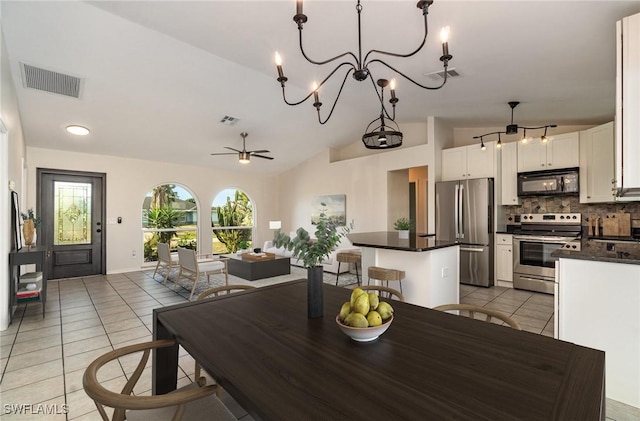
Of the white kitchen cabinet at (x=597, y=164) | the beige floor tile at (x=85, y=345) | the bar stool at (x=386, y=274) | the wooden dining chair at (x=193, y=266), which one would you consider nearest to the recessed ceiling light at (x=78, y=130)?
the wooden dining chair at (x=193, y=266)

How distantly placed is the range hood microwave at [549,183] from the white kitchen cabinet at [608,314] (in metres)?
3.05

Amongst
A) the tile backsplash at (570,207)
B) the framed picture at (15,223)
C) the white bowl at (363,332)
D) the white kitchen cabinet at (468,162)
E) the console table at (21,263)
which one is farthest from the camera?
the white kitchen cabinet at (468,162)

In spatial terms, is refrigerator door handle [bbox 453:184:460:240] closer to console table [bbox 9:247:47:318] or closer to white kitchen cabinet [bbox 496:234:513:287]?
white kitchen cabinet [bbox 496:234:513:287]

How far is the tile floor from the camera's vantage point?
2.09m

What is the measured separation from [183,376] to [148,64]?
3.54m

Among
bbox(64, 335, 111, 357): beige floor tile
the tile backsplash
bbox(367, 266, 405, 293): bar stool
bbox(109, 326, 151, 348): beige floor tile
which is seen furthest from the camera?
the tile backsplash

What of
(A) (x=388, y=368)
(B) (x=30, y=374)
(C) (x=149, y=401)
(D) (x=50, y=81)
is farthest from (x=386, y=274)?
(D) (x=50, y=81)

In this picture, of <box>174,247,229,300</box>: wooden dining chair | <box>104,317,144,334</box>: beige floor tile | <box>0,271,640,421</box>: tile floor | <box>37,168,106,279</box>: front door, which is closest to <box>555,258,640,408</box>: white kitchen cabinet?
<box>0,271,640,421</box>: tile floor

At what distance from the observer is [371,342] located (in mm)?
1188

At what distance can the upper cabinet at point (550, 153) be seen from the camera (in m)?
4.55

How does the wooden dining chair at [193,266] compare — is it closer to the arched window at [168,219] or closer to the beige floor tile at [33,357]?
the beige floor tile at [33,357]

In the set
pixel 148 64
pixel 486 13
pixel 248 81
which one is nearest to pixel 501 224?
pixel 486 13

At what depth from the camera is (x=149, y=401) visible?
0.92 meters

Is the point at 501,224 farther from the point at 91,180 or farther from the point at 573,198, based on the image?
the point at 91,180
